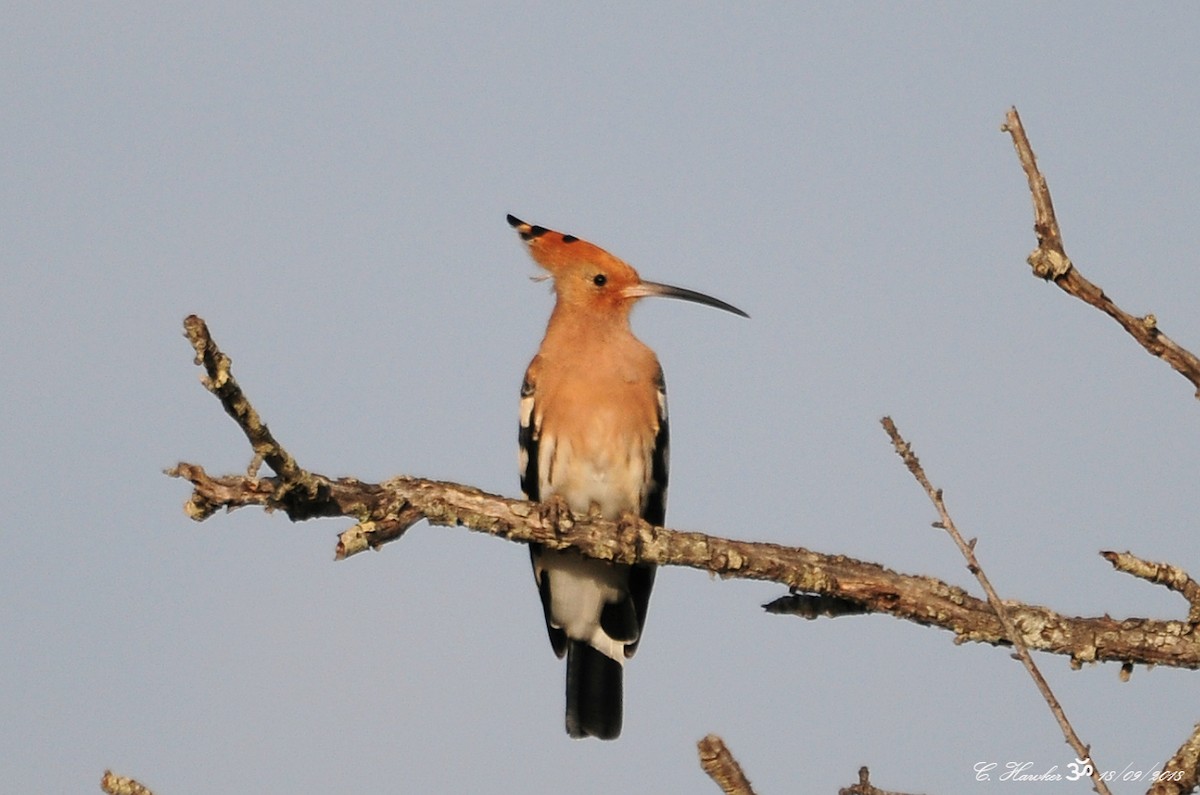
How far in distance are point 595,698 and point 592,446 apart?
109 centimetres

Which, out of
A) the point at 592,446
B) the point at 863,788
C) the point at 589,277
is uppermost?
the point at 589,277

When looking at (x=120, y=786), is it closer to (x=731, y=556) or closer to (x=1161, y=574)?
(x=731, y=556)

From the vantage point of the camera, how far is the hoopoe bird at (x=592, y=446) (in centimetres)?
550

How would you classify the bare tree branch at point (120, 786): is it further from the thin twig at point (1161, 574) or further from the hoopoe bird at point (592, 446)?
the hoopoe bird at point (592, 446)

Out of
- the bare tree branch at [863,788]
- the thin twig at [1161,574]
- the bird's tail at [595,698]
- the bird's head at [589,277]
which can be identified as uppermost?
the bird's head at [589,277]

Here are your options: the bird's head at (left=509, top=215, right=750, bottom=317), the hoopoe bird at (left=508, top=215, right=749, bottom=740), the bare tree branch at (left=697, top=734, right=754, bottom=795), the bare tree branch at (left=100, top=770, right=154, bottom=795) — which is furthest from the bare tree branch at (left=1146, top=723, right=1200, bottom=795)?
the bird's head at (left=509, top=215, right=750, bottom=317)

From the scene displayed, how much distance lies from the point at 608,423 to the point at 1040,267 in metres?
2.43

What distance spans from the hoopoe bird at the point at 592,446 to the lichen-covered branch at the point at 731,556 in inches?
47.9

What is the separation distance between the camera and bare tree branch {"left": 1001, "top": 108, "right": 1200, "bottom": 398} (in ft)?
10.8

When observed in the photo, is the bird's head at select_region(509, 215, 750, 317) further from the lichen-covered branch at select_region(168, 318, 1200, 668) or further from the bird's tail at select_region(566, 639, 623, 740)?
the lichen-covered branch at select_region(168, 318, 1200, 668)

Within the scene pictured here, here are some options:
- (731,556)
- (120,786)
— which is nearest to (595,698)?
(731,556)

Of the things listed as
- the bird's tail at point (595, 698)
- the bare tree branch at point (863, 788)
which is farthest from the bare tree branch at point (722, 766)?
the bird's tail at point (595, 698)

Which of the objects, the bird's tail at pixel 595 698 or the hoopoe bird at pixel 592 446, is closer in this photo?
the hoopoe bird at pixel 592 446

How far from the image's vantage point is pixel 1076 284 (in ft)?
10.9
